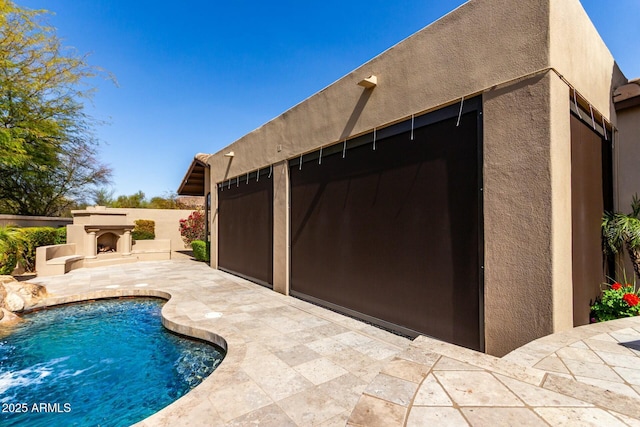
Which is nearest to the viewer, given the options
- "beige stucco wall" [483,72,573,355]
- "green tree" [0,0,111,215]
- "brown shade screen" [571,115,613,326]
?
"beige stucco wall" [483,72,573,355]

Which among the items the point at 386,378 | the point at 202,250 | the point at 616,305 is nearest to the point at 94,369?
the point at 386,378

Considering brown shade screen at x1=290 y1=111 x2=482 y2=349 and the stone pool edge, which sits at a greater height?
brown shade screen at x1=290 y1=111 x2=482 y2=349

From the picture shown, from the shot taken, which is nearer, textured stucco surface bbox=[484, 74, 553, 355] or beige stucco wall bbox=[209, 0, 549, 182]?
textured stucco surface bbox=[484, 74, 553, 355]

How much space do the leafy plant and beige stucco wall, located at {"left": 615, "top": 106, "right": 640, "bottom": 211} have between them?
0.46 feet

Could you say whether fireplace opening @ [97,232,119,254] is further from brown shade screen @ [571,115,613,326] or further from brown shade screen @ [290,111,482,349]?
brown shade screen @ [571,115,613,326]

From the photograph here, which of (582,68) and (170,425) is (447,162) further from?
(170,425)

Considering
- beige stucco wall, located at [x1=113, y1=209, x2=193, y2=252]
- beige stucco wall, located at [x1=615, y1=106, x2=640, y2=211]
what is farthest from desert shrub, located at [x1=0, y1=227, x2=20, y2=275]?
beige stucco wall, located at [x1=615, y1=106, x2=640, y2=211]

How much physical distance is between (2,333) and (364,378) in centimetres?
763

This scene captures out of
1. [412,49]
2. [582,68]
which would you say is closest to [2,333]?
[412,49]

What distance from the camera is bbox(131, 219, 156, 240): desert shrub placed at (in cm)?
2014

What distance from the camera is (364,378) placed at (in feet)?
11.9

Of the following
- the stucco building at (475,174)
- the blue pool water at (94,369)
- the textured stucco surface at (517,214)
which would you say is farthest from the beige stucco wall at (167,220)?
the textured stucco surface at (517,214)

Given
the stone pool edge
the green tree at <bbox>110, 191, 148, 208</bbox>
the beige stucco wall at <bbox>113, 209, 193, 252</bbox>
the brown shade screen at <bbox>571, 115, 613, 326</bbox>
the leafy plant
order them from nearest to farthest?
1. the stone pool edge
2. the brown shade screen at <bbox>571, 115, 613, 326</bbox>
3. the leafy plant
4. the beige stucco wall at <bbox>113, 209, 193, 252</bbox>
5. the green tree at <bbox>110, 191, 148, 208</bbox>

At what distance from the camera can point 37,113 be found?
1531 cm
